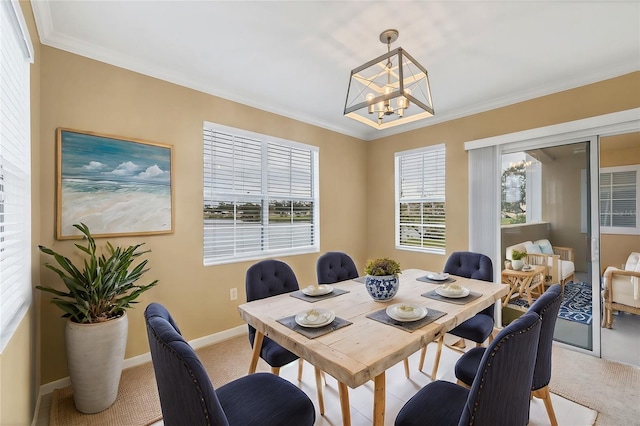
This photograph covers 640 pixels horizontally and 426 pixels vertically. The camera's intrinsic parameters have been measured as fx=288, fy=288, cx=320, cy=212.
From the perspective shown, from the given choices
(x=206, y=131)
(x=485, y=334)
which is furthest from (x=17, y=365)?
(x=485, y=334)

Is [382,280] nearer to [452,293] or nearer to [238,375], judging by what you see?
[452,293]

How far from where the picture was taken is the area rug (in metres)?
2.81

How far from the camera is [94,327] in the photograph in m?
1.92

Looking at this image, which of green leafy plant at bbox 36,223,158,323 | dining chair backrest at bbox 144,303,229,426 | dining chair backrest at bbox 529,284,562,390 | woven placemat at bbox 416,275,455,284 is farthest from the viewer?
woven placemat at bbox 416,275,455,284

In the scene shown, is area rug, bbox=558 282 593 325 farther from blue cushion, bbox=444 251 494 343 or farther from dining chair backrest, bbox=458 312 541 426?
dining chair backrest, bbox=458 312 541 426

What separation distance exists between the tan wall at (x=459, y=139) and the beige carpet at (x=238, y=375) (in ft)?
5.11

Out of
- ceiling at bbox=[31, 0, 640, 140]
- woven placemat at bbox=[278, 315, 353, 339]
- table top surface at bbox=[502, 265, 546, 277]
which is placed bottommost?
table top surface at bbox=[502, 265, 546, 277]

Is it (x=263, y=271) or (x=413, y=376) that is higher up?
(x=263, y=271)

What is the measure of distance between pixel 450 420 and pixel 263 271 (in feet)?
4.86

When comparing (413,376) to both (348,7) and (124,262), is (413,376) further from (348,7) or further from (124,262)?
(348,7)

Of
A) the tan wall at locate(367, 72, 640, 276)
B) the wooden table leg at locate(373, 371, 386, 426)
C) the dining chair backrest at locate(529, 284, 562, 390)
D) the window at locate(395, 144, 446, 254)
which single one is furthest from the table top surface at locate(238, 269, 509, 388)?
the window at locate(395, 144, 446, 254)

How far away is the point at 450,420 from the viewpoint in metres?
1.19

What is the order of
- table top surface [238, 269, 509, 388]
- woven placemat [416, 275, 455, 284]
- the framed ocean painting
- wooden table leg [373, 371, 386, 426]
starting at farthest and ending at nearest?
woven placemat [416, 275, 455, 284], the framed ocean painting, wooden table leg [373, 371, 386, 426], table top surface [238, 269, 509, 388]

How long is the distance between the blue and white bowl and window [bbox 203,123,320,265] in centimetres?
185
